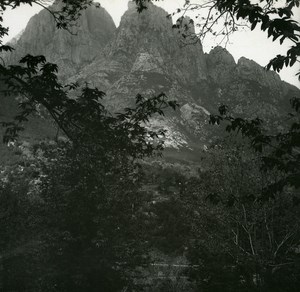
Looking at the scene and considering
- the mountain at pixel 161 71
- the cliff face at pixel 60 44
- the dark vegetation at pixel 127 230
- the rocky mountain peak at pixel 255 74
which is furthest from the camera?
the cliff face at pixel 60 44

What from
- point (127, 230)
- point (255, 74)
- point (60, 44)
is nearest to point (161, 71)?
point (255, 74)

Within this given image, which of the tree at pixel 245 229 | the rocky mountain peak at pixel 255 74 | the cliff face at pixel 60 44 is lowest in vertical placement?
the tree at pixel 245 229

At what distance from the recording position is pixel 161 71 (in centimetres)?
9038

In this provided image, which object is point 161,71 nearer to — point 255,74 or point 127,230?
point 255,74

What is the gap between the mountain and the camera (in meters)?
82.3

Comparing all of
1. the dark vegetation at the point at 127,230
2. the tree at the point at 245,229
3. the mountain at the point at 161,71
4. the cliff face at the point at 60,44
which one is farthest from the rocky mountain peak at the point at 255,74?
the tree at the point at 245,229

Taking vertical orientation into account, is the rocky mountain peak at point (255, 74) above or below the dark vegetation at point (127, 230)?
above

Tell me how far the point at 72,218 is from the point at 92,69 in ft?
269

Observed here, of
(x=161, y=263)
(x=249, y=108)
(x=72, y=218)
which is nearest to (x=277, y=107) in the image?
(x=249, y=108)

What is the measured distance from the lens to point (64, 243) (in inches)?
669

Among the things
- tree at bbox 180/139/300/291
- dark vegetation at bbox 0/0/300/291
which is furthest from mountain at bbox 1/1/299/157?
tree at bbox 180/139/300/291

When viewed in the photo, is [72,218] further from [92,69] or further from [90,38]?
[90,38]

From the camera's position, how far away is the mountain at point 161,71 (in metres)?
82.3

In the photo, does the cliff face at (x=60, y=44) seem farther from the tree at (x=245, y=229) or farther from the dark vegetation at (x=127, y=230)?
the tree at (x=245, y=229)
